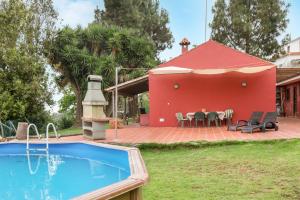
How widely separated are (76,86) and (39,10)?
6.59 meters

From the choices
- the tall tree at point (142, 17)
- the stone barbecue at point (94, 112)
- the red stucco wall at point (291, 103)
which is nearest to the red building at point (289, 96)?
the red stucco wall at point (291, 103)

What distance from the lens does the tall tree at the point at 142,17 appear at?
36969mm

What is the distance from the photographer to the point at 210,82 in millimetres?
20484

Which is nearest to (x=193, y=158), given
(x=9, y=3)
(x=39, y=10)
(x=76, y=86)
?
(x=9, y=3)

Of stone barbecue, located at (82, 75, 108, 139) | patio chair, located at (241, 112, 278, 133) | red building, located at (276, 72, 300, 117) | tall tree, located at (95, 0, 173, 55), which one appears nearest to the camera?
stone barbecue, located at (82, 75, 108, 139)

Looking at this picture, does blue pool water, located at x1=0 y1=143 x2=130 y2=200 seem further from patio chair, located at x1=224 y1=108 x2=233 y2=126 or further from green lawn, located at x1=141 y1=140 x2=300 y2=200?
patio chair, located at x1=224 y1=108 x2=233 y2=126

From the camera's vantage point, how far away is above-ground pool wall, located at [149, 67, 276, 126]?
2023 centimetres

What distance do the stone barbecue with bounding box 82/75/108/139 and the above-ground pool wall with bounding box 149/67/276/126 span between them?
233 inches

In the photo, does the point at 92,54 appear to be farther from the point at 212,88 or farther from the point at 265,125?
the point at 265,125

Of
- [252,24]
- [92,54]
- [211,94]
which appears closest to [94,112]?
[211,94]

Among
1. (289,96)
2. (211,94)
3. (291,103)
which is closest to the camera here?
(211,94)

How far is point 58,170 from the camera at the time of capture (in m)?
11.2

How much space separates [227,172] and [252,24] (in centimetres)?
2730

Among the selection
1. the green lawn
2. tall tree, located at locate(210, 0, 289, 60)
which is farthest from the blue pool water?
tall tree, located at locate(210, 0, 289, 60)
